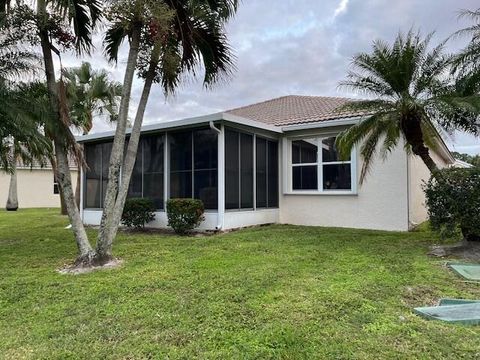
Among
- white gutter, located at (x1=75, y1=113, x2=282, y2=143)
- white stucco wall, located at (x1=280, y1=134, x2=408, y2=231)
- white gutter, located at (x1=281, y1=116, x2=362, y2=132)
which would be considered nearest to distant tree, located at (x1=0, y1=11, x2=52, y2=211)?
white gutter, located at (x1=75, y1=113, x2=282, y2=143)

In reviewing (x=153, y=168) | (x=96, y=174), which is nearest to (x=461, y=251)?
(x=153, y=168)

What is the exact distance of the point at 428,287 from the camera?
18.0 ft

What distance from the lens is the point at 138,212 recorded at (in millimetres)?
12352

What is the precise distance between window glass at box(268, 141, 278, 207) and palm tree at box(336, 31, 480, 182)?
12.8 ft

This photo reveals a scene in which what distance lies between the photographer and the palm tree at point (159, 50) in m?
7.07

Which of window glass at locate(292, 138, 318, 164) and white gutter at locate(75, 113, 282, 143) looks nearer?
white gutter at locate(75, 113, 282, 143)

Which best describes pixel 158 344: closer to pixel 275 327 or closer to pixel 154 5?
pixel 275 327

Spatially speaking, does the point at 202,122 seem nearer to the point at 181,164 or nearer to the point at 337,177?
the point at 181,164

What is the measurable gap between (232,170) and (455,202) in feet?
20.0

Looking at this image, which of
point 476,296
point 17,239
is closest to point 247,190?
point 17,239

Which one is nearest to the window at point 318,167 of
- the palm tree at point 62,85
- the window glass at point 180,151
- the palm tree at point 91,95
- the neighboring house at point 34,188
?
the window glass at point 180,151

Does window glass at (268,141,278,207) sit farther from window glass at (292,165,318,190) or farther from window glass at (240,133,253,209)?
window glass at (240,133,253,209)

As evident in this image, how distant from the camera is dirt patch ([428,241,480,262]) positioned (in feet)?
25.0

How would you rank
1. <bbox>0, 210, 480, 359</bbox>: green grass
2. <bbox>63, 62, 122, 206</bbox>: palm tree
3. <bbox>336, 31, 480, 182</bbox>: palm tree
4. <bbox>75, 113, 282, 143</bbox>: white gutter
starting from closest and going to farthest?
<bbox>0, 210, 480, 359</bbox>: green grass → <bbox>336, 31, 480, 182</bbox>: palm tree → <bbox>75, 113, 282, 143</bbox>: white gutter → <bbox>63, 62, 122, 206</bbox>: palm tree
